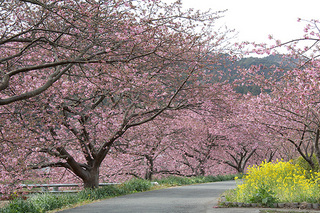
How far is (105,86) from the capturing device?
12.7m

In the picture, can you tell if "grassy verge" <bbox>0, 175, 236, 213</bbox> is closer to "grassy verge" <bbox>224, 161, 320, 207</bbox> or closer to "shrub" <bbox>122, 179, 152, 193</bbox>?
"shrub" <bbox>122, 179, 152, 193</bbox>

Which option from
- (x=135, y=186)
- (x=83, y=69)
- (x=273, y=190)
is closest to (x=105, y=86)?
(x=83, y=69)

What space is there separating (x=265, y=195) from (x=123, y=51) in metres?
5.54

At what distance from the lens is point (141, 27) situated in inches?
353

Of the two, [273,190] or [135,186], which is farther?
[135,186]

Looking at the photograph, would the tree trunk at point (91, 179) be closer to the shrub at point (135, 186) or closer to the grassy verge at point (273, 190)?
the shrub at point (135, 186)

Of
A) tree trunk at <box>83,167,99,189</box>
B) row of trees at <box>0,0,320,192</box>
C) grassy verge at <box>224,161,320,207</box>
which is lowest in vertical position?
grassy verge at <box>224,161,320,207</box>

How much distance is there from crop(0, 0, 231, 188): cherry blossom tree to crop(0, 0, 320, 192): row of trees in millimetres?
47

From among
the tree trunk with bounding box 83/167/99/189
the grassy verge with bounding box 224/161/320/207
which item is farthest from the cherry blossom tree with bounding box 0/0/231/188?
the grassy verge with bounding box 224/161/320/207

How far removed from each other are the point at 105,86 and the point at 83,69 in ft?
4.27

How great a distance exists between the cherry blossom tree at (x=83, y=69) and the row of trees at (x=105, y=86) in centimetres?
5

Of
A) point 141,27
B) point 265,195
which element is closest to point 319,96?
point 265,195

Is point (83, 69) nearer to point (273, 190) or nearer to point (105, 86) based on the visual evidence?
point (105, 86)

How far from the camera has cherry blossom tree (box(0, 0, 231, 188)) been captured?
8500 mm
